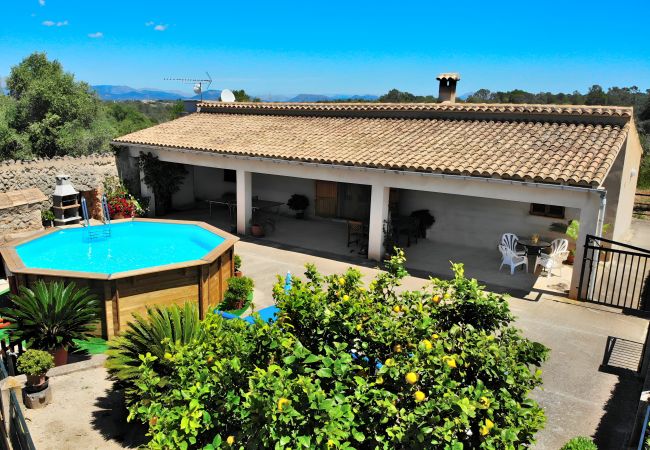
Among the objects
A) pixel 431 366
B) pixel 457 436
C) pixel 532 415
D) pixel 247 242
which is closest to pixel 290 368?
pixel 431 366

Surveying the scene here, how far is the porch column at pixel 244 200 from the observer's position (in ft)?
60.3

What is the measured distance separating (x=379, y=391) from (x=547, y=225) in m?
14.0

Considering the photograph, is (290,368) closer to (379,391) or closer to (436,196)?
(379,391)

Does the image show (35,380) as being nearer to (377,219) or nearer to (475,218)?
(377,219)

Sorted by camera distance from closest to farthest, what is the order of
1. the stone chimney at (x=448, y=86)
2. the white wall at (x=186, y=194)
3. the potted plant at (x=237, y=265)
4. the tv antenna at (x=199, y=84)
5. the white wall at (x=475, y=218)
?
the potted plant at (x=237, y=265) → the white wall at (x=475, y=218) → the stone chimney at (x=448, y=86) → the white wall at (x=186, y=194) → the tv antenna at (x=199, y=84)

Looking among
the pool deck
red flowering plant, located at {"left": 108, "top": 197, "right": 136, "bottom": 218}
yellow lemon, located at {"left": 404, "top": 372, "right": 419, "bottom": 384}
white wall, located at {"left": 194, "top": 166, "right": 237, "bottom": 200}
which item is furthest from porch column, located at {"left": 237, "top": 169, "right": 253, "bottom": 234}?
yellow lemon, located at {"left": 404, "top": 372, "right": 419, "bottom": 384}

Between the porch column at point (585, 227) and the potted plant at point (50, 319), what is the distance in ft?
37.2

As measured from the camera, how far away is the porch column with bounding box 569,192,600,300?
11992 mm

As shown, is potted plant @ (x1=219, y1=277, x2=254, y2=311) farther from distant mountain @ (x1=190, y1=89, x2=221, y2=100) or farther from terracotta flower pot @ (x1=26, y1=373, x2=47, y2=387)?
distant mountain @ (x1=190, y1=89, x2=221, y2=100)

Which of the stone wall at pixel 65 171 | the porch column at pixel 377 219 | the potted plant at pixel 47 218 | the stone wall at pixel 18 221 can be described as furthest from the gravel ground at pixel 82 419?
the stone wall at pixel 65 171

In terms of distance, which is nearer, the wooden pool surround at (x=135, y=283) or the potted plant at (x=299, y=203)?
the wooden pool surround at (x=135, y=283)

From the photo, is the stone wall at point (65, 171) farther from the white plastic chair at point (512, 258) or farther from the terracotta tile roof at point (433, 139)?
the white plastic chair at point (512, 258)

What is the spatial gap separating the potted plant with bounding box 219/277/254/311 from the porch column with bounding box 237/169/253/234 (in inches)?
282

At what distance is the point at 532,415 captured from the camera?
162 inches
